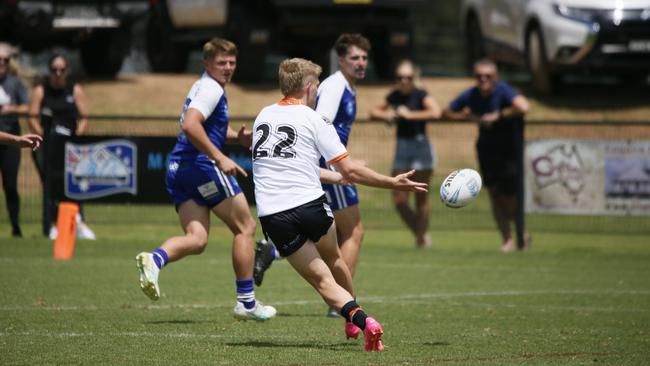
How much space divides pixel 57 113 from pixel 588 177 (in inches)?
278

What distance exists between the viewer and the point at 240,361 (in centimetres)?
784

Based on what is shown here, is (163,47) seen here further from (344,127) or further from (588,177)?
(344,127)

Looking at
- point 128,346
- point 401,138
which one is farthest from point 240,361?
point 401,138

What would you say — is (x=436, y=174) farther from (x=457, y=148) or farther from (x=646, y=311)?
(x=646, y=311)

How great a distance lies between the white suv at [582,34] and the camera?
22.0 m

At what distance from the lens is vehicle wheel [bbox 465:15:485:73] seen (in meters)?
26.5

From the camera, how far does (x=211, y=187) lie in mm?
10016

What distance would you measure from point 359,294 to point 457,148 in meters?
9.29

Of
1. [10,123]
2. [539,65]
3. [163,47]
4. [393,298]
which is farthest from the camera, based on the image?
[163,47]

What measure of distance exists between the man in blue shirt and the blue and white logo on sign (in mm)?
4206

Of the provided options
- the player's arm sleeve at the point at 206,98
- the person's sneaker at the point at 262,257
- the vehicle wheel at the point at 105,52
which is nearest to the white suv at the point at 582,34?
the vehicle wheel at the point at 105,52

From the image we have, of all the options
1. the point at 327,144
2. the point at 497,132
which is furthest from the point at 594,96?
the point at 327,144

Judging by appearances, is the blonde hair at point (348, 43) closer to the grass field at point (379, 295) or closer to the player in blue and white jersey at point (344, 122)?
the player in blue and white jersey at point (344, 122)

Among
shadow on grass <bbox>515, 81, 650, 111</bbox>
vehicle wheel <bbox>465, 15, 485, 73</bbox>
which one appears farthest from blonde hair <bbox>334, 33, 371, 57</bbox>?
vehicle wheel <bbox>465, 15, 485, 73</bbox>
